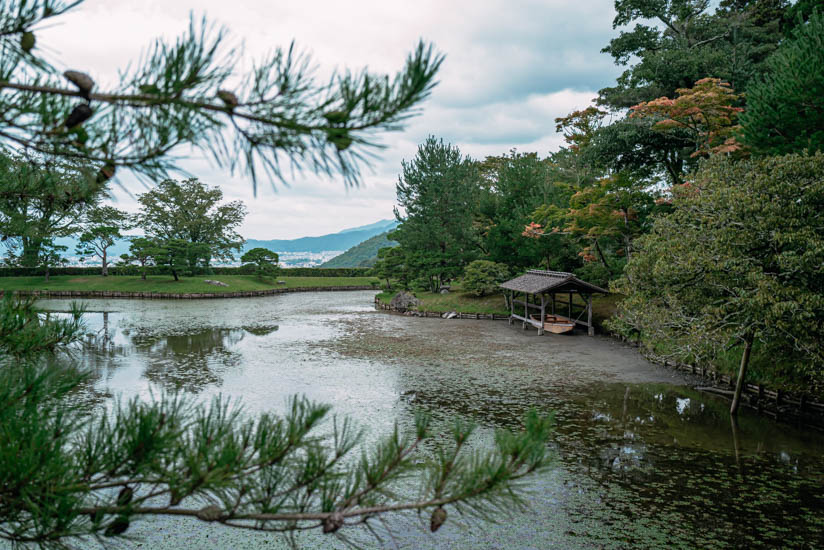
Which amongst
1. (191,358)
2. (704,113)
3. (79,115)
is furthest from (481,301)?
(79,115)

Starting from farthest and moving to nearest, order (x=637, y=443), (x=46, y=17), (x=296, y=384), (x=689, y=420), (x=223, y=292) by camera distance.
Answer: (x=223, y=292)
(x=296, y=384)
(x=689, y=420)
(x=637, y=443)
(x=46, y=17)

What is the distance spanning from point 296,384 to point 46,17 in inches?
300

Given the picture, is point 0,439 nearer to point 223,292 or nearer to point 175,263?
point 223,292

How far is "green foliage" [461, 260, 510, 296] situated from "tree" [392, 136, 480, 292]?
267cm

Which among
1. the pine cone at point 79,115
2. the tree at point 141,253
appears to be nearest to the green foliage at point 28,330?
the pine cone at point 79,115

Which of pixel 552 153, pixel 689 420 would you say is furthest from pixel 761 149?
pixel 552 153

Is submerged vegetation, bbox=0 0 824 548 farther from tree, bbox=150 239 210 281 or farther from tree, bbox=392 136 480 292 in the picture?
tree, bbox=150 239 210 281

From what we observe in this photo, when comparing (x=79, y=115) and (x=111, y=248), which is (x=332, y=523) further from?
(x=111, y=248)

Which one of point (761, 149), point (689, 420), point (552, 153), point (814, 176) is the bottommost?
point (689, 420)

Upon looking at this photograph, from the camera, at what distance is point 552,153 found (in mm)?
29781

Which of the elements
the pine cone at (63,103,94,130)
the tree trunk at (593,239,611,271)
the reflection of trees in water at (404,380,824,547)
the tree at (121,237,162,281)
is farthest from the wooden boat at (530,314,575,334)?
the tree at (121,237,162,281)

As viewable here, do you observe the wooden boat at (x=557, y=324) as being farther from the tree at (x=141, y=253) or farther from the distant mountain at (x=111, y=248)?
the distant mountain at (x=111, y=248)

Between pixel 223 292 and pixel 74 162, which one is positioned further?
pixel 223 292

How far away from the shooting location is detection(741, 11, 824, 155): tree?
7383mm
